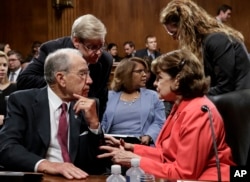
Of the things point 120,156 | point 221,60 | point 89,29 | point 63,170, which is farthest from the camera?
point 221,60

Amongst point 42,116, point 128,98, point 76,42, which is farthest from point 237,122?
point 128,98

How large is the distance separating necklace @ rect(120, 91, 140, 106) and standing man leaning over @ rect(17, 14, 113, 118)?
38.8 inches

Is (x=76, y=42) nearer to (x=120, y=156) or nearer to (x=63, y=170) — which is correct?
(x=120, y=156)

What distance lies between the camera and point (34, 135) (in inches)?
102

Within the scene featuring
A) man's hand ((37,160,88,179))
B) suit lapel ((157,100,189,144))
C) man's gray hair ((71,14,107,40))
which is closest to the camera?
man's hand ((37,160,88,179))

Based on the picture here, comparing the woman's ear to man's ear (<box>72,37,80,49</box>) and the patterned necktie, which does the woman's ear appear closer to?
the patterned necktie

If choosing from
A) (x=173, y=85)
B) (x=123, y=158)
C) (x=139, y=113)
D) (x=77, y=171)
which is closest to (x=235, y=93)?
(x=173, y=85)

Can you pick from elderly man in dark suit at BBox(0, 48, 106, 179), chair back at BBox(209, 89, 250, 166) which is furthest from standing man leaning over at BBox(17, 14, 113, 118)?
chair back at BBox(209, 89, 250, 166)

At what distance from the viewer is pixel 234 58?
3.35 m

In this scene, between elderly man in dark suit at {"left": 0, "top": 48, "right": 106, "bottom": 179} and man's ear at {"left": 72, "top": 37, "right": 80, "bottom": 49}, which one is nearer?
elderly man in dark suit at {"left": 0, "top": 48, "right": 106, "bottom": 179}

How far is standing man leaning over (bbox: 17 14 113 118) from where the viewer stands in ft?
10.1

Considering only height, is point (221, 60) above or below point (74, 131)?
above

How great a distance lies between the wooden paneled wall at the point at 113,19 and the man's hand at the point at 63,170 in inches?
322

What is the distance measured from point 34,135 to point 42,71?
832 mm
